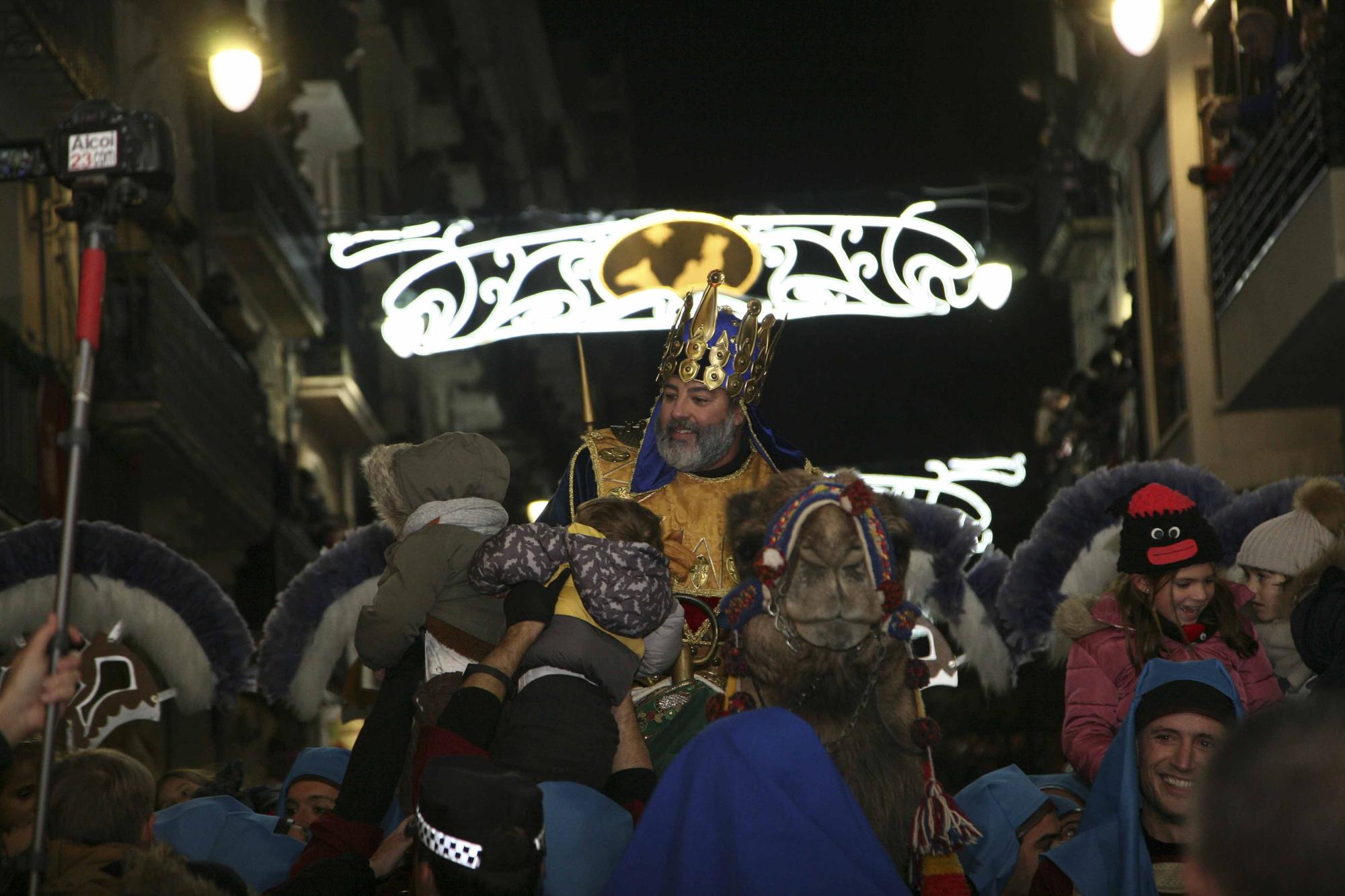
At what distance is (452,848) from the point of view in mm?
3867

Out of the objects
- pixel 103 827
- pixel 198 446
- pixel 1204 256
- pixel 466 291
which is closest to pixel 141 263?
pixel 198 446

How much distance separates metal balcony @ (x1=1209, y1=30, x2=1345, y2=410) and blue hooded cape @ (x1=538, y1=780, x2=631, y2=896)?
797 cm

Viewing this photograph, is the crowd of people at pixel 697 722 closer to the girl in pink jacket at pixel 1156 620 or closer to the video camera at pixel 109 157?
the girl in pink jacket at pixel 1156 620

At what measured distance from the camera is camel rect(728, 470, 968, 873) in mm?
4750

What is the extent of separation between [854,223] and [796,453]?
771 centimetres

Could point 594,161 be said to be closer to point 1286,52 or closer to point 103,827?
point 1286,52

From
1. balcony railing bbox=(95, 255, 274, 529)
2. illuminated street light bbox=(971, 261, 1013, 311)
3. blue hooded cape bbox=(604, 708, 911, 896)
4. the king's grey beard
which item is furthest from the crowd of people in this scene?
balcony railing bbox=(95, 255, 274, 529)

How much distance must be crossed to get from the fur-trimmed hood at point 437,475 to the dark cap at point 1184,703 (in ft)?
6.20

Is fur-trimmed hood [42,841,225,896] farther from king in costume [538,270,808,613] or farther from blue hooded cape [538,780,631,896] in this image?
king in costume [538,270,808,613]

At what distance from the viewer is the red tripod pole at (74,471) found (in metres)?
4.34

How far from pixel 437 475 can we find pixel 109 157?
1320 mm

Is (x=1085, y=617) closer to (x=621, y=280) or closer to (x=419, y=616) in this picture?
(x=419, y=616)

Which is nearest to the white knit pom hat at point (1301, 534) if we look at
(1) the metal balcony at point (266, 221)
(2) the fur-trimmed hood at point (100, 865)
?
(2) the fur-trimmed hood at point (100, 865)

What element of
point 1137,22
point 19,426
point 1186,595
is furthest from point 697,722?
point 19,426
